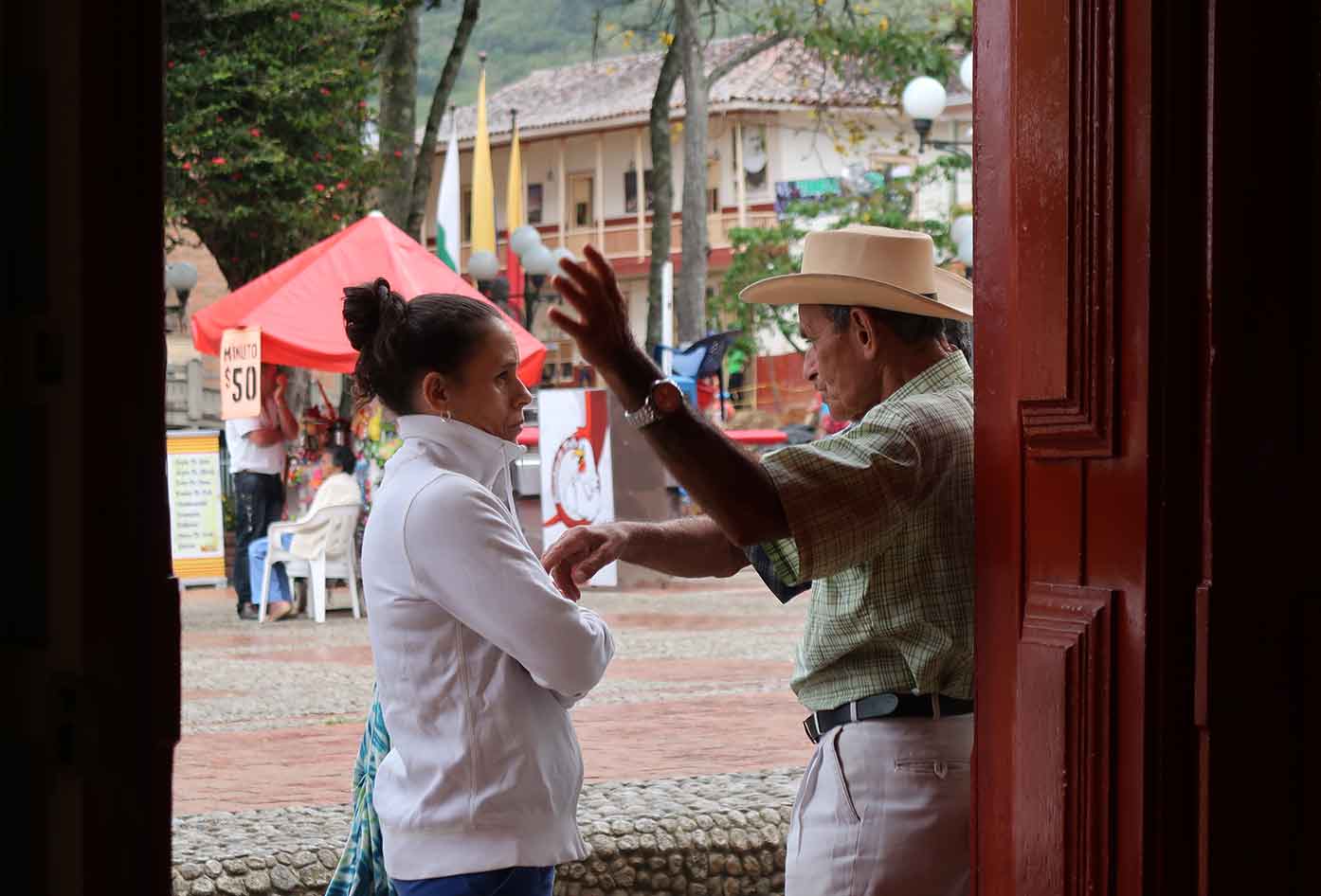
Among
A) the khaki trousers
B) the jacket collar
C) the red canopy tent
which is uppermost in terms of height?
the red canopy tent

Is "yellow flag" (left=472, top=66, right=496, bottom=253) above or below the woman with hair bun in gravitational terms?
above

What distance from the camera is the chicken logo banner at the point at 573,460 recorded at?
14945mm

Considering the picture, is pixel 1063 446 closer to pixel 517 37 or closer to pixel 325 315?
pixel 325 315

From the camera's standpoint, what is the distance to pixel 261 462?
13789 millimetres

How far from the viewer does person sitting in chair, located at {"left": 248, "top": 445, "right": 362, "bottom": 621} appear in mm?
13320

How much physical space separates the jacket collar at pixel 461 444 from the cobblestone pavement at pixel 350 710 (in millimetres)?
2253

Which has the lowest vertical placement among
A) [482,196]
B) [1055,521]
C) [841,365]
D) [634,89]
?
[1055,521]

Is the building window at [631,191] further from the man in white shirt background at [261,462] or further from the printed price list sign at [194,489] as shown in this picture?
the man in white shirt background at [261,462]

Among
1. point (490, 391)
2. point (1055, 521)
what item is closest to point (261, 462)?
point (490, 391)

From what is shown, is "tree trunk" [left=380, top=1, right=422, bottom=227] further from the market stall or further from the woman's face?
the woman's face

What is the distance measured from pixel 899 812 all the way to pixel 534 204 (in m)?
50.8

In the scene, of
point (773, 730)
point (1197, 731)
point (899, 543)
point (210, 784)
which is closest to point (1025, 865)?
point (1197, 731)

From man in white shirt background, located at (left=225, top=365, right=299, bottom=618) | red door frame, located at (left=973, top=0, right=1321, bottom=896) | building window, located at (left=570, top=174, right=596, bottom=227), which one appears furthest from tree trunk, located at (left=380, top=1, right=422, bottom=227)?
building window, located at (left=570, top=174, right=596, bottom=227)

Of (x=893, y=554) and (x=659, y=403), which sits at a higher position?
(x=659, y=403)
